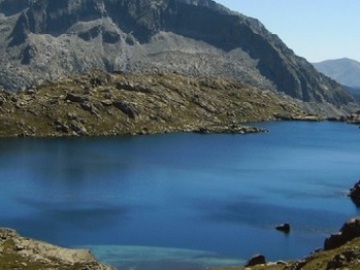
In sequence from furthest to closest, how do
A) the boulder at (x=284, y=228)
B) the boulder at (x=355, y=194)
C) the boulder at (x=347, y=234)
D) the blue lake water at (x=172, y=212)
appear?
the boulder at (x=355, y=194), the boulder at (x=284, y=228), the blue lake water at (x=172, y=212), the boulder at (x=347, y=234)

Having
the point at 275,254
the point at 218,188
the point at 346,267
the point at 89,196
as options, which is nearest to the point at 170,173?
the point at 218,188

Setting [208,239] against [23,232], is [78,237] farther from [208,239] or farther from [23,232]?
[208,239]

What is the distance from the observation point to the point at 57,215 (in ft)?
437

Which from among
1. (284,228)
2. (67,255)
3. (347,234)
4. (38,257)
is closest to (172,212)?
(284,228)

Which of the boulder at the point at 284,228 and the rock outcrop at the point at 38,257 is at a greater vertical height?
the rock outcrop at the point at 38,257

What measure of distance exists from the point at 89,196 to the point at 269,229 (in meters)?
49.3

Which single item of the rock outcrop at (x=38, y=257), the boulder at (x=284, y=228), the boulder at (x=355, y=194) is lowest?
the boulder at (x=284, y=228)

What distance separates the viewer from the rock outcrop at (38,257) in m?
79.9

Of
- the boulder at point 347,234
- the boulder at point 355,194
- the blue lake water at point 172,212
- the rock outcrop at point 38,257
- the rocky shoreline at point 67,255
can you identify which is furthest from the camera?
the boulder at point 355,194

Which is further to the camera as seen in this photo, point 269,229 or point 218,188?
point 218,188

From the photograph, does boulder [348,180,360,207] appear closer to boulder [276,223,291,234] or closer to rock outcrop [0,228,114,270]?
boulder [276,223,291,234]

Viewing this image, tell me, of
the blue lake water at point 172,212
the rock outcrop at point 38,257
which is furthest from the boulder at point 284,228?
the rock outcrop at point 38,257

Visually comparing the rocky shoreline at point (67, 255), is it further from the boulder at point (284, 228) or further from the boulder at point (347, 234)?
the boulder at point (284, 228)

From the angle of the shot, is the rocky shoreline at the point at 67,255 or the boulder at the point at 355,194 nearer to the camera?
the rocky shoreline at the point at 67,255
